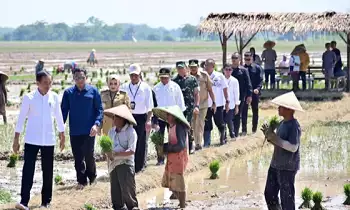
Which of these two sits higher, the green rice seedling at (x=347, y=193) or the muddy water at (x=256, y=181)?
the green rice seedling at (x=347, y=193)

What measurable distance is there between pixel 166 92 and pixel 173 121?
2548mm

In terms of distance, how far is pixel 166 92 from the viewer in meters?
13.1

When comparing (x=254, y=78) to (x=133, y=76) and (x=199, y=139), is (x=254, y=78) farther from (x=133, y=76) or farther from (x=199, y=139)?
(x=133, y=76)

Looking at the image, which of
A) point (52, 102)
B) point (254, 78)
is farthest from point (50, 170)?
point (254, 78)

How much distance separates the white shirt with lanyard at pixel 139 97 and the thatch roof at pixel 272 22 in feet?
47.4

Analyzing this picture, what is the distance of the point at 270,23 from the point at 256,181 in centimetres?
1436

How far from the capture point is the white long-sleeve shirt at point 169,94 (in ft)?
43.0

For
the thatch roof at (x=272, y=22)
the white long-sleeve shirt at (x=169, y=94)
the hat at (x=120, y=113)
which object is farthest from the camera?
the thatch roof at (x=272, y=22)

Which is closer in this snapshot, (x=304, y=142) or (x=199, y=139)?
(x=199, y=139)

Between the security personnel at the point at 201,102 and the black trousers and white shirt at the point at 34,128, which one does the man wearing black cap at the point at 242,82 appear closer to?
the security personnel at the point at 201,102

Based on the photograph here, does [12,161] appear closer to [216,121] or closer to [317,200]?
[216,121]

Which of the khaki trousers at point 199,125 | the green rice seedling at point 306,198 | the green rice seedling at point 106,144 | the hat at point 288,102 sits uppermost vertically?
the hat at point 288,102

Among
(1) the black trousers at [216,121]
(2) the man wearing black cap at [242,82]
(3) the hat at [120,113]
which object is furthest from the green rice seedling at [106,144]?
(2) the man wearing black cap at [242,82]

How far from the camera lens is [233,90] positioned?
16.1 m
